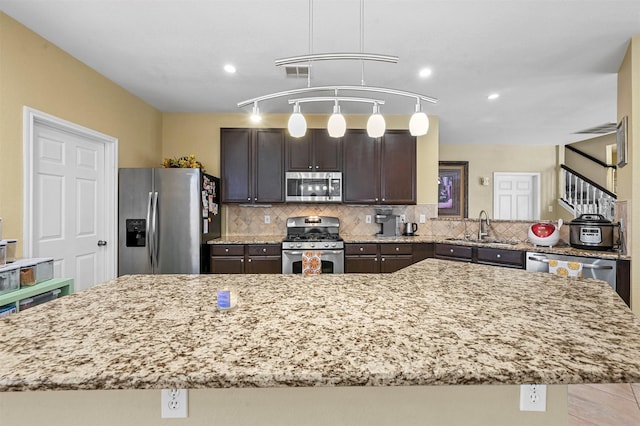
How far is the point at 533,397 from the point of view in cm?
95

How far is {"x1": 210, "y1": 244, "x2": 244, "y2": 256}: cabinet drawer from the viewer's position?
146 inches

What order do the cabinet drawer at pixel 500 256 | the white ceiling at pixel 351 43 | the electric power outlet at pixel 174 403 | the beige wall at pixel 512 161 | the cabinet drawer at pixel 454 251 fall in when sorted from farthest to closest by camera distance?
the beige wall at pixel 512 161 → the cabinet drawer at pixel 454 251 → the cabinet drawer at pixel 500 256 → the white ceiling at pixel 351 43 → the electric power outlet at pixel 174 403

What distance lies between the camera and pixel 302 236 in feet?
13.5

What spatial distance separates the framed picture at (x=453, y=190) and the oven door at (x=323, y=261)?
12.4ft

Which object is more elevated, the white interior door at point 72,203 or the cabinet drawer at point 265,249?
the white interior door at point 72,203

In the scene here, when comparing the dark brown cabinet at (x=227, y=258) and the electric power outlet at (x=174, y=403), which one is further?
the dark brown cabinet at (x=227, y=258)

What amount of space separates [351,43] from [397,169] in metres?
2.01

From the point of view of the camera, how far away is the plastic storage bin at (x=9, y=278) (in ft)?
6.21

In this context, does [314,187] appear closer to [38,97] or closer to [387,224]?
[387,224]

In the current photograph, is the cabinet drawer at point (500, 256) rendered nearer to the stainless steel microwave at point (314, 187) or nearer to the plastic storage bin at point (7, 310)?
the stainless steel microwave at point (314, 187)

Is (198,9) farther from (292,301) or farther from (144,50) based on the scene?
(292,301)

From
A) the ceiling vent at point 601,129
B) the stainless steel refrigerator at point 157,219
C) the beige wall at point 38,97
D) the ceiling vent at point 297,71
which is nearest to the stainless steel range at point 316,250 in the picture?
the stainless steel refrigerator at point 157,219

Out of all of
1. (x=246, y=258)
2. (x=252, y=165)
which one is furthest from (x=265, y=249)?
(x=252, y=165)

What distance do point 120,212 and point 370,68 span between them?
3.08 m
